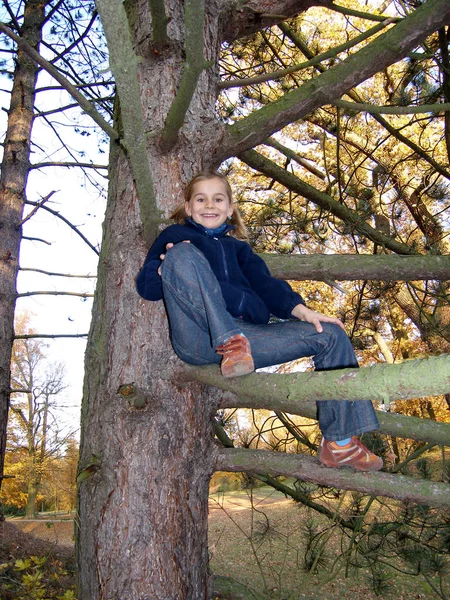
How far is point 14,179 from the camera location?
499 centimetres

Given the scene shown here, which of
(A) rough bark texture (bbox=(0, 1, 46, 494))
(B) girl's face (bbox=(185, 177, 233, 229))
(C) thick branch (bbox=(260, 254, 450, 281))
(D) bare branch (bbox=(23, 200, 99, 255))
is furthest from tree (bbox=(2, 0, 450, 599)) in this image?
(A) rough bark texture (bbox=(0, 1, 46, 494))

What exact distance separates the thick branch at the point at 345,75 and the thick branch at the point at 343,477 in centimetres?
148

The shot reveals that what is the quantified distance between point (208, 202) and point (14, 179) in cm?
347

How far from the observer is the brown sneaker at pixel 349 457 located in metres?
1.96

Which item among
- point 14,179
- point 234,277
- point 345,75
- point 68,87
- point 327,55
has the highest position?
point 14,179

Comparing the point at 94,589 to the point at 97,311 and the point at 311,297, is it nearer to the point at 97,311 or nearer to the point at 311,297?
the point at 97,311

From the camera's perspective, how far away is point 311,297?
430 inches

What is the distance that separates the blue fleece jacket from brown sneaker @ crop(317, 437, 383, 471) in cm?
60

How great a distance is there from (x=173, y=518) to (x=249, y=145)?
1.73 metres

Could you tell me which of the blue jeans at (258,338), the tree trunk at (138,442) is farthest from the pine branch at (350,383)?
the tree trunk at (138,442)

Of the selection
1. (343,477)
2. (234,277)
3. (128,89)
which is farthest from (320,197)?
(128,89)

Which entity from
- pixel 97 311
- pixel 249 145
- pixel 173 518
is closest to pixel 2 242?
pixel 97 311

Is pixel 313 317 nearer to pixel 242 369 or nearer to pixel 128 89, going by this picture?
pixel 242 369

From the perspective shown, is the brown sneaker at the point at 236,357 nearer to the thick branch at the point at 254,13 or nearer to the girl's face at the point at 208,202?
the girl's face at the point at 208,202
